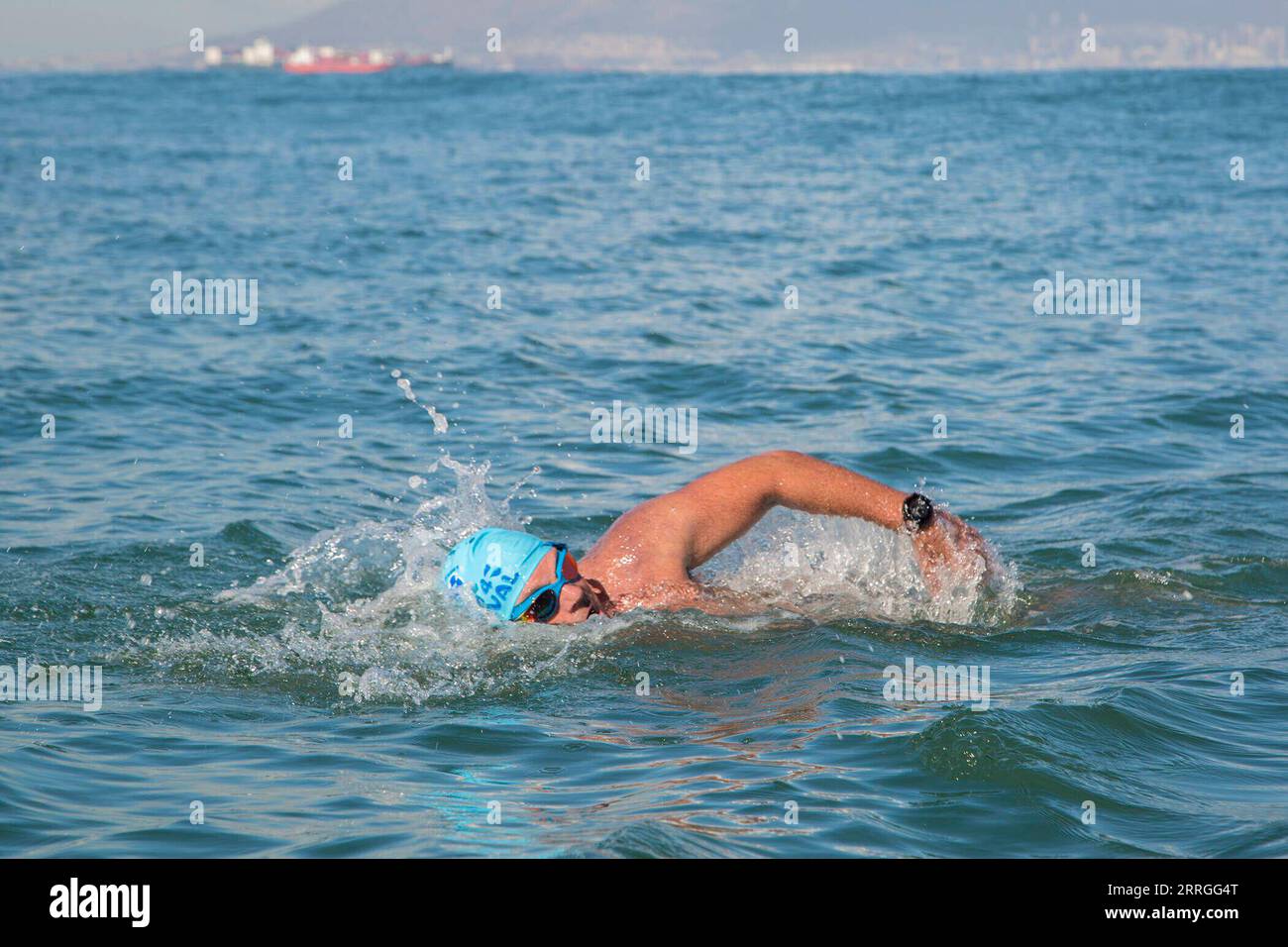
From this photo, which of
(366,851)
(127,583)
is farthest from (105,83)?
(366,851)

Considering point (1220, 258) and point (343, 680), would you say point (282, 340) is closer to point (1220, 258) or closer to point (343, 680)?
point (343, 680)

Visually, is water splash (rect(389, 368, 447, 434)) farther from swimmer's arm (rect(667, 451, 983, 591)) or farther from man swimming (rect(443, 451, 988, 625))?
swimmer's arm (rect(667, 451, 983, 591))

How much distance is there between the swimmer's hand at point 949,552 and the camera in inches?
266

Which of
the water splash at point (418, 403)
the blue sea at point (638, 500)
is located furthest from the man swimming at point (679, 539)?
the water splash at point (418, 403)

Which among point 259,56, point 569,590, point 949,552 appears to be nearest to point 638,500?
point 949,552

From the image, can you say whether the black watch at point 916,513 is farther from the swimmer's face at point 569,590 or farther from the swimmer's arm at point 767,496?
the swimmer's face at point 569,590

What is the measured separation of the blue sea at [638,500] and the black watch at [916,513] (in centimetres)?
49

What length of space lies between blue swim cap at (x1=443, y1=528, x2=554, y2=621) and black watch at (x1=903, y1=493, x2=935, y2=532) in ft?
5.58

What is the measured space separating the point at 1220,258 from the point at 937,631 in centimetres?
1392

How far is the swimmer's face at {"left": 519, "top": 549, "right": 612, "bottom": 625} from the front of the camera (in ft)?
20.4

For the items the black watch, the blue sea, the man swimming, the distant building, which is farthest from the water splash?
the distant building

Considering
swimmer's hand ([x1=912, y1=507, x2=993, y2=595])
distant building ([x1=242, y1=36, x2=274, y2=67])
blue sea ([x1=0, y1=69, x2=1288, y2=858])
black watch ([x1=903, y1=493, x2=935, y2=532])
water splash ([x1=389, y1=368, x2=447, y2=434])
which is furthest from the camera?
distant building ([x1=242, y1=36, x2=274, y2=67])

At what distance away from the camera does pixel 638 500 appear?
9727 mm
